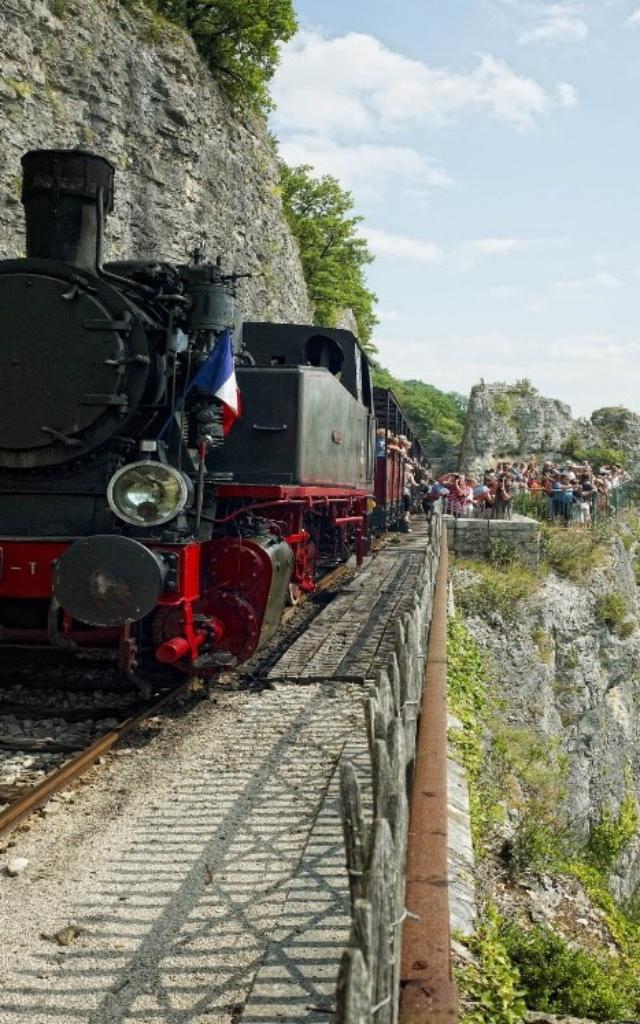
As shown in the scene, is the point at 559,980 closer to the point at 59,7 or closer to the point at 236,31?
the point at 59,7

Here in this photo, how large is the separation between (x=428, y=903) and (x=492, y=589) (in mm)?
11639

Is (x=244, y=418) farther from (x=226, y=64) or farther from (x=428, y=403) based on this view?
(x=428, y=403)

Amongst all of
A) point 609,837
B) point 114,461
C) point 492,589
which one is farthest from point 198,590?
point 492,589

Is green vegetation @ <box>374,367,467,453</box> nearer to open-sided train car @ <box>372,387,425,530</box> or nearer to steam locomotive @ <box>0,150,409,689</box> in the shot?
open-sided train car @ <box>372,387,425,530</box>

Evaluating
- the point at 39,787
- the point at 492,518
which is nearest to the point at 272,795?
the point at 39,787

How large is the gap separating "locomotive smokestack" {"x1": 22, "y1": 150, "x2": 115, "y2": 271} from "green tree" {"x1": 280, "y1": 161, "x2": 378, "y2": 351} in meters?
30.7

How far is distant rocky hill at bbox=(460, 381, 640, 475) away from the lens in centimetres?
3197

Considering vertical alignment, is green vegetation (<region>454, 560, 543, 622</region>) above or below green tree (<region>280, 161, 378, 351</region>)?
below

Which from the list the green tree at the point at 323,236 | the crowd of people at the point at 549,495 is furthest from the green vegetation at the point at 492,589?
the green tree at the point at 323,236

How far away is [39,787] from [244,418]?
133 inches

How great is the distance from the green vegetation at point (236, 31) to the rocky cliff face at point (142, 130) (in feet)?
2.74

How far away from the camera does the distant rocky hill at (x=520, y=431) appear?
32.0 metres

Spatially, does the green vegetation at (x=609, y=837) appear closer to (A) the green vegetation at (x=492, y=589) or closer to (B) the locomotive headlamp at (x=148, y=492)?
(A) the green vegetation at (x=492, y=589)

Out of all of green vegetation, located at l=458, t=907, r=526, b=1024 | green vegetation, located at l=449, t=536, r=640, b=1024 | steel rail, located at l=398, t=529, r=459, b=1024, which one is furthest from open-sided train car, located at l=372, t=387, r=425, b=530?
green vegetation, located at l=458, t=907, r=526, b=1024
